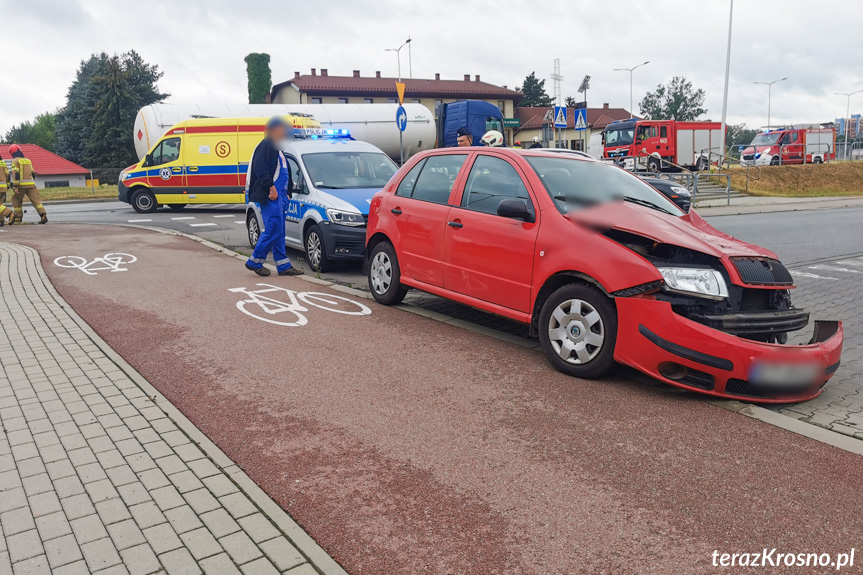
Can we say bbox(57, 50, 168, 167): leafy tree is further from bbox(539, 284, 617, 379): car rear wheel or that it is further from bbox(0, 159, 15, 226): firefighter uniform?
bbox(539, 284, 617, 379): car rear wheel

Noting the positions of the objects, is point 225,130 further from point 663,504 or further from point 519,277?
point 663,504

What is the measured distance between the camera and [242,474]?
12.0ft

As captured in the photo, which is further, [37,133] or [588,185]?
[37,133]

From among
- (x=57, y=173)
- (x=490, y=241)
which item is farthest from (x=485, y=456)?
(x=57, y=173)

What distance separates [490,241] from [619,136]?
3708 centimetres

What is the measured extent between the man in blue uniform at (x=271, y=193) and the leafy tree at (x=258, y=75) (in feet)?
214

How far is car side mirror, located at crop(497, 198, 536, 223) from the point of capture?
5.60 m

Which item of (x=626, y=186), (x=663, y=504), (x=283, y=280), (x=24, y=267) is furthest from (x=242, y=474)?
(x=24, y=267)

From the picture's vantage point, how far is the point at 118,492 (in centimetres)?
347

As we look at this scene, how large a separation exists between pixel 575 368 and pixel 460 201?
6.90 feet

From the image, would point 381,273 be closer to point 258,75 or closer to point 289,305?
point 289,305

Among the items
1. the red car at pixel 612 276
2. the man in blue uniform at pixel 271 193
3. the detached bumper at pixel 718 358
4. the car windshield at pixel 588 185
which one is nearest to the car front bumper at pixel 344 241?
the man in blue uniform at pixel 271 193

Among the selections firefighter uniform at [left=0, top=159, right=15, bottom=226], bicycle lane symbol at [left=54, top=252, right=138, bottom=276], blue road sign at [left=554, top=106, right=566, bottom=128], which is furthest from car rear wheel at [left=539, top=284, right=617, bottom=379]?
firefighter uniform at [left=0, top=159, right=15, bottom=226]

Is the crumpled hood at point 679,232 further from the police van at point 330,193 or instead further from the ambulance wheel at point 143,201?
the ambulance wheel at point 143,201
